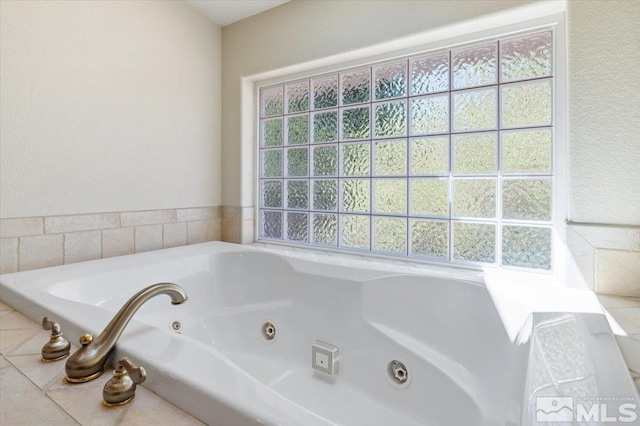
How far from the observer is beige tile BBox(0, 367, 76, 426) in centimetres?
59

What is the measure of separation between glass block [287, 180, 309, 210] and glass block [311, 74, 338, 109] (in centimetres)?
52

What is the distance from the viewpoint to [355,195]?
2004 mm

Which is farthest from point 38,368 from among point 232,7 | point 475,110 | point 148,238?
point 232,7

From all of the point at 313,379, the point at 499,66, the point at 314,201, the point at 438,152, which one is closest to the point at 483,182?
the point at 438,152

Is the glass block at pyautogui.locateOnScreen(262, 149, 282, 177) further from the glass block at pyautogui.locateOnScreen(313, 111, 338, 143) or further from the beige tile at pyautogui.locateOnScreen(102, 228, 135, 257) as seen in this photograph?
the beige tile at pyautogui.locateOnScreen(102, 228, 135, 257)

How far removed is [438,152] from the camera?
173 cm

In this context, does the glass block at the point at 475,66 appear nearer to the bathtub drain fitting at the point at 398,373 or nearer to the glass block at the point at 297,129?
the glass block at the point at 297,129

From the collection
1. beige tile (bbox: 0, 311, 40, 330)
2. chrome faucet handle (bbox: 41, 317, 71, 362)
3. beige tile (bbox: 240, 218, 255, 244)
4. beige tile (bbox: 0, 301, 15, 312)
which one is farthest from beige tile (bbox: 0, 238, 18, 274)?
beige tile (bbox: 240, 218, 255, 244)

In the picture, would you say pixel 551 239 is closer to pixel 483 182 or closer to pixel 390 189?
pixel 483 182

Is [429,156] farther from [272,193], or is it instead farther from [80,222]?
[80,222]

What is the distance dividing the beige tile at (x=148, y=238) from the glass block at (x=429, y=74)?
1682 mm

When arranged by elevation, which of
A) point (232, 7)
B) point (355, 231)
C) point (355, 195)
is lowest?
point (355, 231)

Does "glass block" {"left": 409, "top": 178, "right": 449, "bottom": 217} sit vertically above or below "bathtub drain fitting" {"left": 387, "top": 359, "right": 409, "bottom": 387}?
above

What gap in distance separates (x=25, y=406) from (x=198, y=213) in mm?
1681
